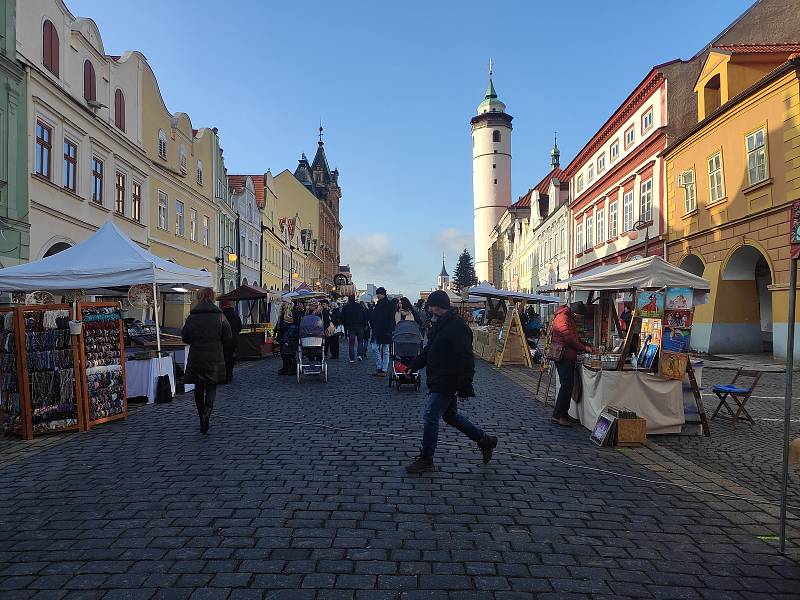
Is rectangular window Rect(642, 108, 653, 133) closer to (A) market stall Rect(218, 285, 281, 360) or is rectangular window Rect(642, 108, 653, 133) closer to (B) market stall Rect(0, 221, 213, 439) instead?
(A) market stall Rect(218, 285, 281, 360)

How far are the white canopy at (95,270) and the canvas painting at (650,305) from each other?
25.8 ft

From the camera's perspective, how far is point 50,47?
18250 mm

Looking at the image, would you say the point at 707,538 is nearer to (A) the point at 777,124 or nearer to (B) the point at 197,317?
(B) the point at 197,317

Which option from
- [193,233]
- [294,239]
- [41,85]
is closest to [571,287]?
[41,85]

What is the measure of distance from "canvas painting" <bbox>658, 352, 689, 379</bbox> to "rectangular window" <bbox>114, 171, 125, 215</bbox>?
70.9 ft

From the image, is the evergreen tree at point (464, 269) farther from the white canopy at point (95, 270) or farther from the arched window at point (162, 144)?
the white canopy at point (95, 270)

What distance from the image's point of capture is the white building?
683 inches

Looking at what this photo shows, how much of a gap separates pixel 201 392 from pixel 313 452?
2009mm

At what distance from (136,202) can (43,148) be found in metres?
8.21

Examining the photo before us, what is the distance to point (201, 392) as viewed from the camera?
792cm

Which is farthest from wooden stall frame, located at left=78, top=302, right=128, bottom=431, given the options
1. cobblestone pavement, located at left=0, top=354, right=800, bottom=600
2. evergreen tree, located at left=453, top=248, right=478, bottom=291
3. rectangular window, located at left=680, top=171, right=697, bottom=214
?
evergreen tree, located at left=453, top=248, right=478, bottom=291

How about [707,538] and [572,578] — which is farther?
[707,538]

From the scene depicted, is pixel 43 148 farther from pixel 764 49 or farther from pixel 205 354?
pixel 764 49

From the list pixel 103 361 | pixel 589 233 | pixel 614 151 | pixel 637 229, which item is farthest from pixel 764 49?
pixel 103 361
